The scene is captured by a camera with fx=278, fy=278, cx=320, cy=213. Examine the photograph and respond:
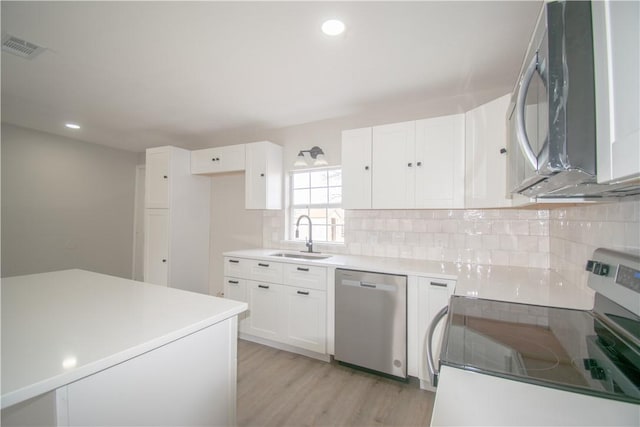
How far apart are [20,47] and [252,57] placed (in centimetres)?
158

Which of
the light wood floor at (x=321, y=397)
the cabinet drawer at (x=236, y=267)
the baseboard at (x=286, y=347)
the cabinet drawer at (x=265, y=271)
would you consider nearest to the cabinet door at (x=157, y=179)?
the cabinet drawer at (x=236, y=267)

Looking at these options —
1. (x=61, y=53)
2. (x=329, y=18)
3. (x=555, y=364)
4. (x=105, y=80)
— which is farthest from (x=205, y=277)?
(x=555, y=364)

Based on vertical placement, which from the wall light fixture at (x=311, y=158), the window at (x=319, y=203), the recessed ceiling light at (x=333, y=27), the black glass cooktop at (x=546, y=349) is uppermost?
the recessed ceiling light at (x=333, y=27)

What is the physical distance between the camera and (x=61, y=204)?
4.13 m

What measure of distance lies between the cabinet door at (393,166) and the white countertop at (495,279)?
565 mm

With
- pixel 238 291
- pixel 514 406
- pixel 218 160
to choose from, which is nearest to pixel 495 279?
pixel 514 406

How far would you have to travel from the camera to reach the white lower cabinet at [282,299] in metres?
2.59

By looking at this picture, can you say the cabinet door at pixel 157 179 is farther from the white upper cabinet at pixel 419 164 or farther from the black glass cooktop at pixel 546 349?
the black glass cooktop at pixel 546 349

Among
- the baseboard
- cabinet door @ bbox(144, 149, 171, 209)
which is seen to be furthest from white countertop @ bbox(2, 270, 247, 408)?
cabinet door @ bbox(144, 149, 171, 209)

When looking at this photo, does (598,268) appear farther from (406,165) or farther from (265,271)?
(265,271)

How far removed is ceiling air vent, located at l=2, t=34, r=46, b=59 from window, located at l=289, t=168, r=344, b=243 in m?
2.41

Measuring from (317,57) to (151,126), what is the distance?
108 inches

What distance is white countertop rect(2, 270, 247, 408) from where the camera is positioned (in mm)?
782

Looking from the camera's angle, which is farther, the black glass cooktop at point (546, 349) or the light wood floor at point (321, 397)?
the light wood floor at point (321, 397)
